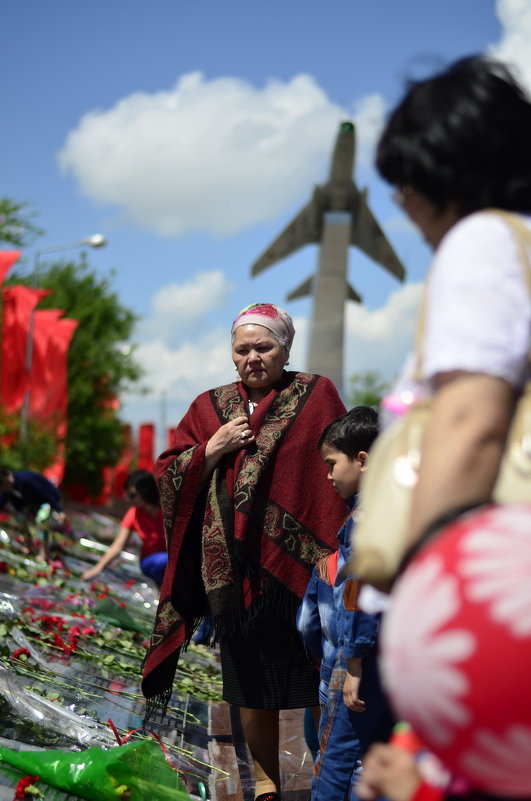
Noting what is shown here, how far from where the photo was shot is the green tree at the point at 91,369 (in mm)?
33031

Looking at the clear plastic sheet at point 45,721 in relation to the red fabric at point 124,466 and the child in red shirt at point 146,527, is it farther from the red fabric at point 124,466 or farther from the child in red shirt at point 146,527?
the red fabric at point 124,466

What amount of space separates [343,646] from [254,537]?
1.06 m

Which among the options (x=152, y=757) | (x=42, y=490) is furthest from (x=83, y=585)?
(x=152, y=757)

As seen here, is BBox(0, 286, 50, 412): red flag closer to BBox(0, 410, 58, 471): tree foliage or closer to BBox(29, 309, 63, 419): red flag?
BBox(29, 309, 63, 419): red flag

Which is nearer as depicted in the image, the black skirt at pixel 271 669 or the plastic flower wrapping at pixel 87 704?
the plastic flower wrapping at pixel 87 704

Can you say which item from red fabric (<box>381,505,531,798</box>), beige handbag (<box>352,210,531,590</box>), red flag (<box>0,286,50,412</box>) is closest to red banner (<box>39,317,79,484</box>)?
red flag (<box>0,286,50,412</box>)

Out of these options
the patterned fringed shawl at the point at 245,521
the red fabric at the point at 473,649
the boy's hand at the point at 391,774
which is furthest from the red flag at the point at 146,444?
the red fabric at the point at 473,649

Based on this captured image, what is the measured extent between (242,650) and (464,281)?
121 inches

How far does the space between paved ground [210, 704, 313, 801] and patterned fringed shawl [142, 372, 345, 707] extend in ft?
1.61

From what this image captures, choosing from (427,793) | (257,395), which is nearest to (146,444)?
(257,395)

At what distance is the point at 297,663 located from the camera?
171 inches

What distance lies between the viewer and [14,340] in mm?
21516

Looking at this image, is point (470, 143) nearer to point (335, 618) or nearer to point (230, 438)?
point (335, 618)

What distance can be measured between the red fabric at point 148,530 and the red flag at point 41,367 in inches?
493
